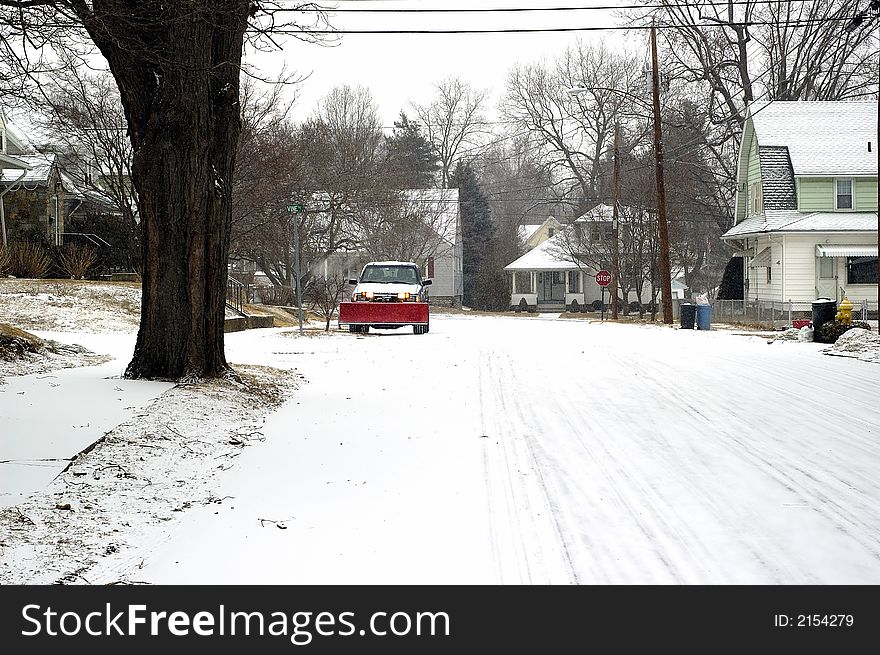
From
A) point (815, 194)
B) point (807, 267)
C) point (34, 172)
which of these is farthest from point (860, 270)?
point (34, 172)

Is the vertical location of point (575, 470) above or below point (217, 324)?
below

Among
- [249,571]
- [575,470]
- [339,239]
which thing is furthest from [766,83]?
[249,571]

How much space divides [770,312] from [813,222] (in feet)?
18.0

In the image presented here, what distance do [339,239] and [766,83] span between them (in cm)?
2259

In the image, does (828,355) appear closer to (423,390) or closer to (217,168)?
(423,390)

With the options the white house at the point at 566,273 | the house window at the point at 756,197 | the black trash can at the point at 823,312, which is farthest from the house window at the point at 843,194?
the black trash can at the point at 823,312

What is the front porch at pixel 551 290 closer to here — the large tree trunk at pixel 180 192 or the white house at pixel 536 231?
the white house at pixel 536 231

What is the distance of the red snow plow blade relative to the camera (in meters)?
26.5

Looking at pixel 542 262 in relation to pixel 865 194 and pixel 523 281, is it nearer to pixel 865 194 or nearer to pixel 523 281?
pixel 523 281

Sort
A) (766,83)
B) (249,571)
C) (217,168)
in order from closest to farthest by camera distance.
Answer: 1. (249,571)
2. (217,168)
3. (766,83)

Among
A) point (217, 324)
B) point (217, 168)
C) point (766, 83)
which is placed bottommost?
point (217, 324)

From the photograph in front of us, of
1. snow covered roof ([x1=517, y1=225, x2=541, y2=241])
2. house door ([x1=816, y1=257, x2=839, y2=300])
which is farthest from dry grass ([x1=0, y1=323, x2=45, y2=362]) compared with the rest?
snow covered roof ([x1=517, y1=225, x2=541, y2=241])

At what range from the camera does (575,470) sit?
824cm

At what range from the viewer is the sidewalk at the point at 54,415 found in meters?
7.48
